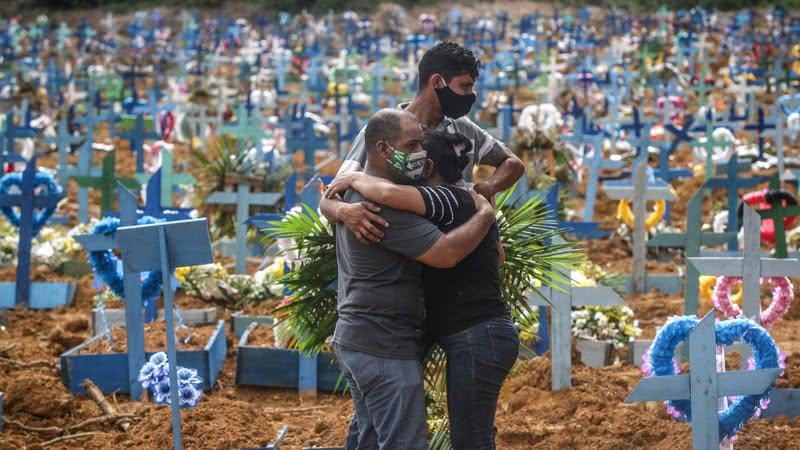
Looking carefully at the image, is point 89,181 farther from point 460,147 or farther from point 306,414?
point 460,147

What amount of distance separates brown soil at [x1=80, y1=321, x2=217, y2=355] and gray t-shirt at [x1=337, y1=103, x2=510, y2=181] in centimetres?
370

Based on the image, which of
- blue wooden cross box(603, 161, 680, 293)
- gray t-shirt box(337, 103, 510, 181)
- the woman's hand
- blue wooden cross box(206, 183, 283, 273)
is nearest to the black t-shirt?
the woman's hand

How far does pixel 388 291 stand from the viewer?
4973 millimetres

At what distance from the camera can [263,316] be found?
1021 cm

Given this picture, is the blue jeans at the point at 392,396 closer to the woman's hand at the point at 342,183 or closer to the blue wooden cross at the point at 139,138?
the woman's hand at the point at 342,183

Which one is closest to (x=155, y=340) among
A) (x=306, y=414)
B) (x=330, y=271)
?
(x=306, y=414)

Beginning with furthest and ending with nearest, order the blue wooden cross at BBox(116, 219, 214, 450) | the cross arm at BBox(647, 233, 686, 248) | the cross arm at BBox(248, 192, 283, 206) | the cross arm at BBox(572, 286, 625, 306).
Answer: the cross arm at BBox(248, 192, 283, 206) → the cross arm at BBox(647, 233, 686, 248) → the cross arm at BBox(572, 286, 625, 306) → the blue wooden cross at BBox(116, 219, 214, 450)

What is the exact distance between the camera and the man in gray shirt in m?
4.93

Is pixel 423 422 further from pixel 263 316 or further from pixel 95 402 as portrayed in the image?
pixel 263 316

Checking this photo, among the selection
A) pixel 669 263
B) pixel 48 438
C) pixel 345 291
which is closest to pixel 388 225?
pixel 345 291

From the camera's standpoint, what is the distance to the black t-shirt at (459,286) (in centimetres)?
503

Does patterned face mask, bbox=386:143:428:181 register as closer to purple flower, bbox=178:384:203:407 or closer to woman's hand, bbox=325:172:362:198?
woman's hand, bbox=325:172:362:198

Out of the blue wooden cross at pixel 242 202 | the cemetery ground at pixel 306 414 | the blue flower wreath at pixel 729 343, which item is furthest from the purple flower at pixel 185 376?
the blue wooden cross at pixel 242 202

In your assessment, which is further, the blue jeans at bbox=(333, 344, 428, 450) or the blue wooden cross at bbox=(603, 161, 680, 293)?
the blue wooden cross at bbox=(603, 161, 680, 293)
